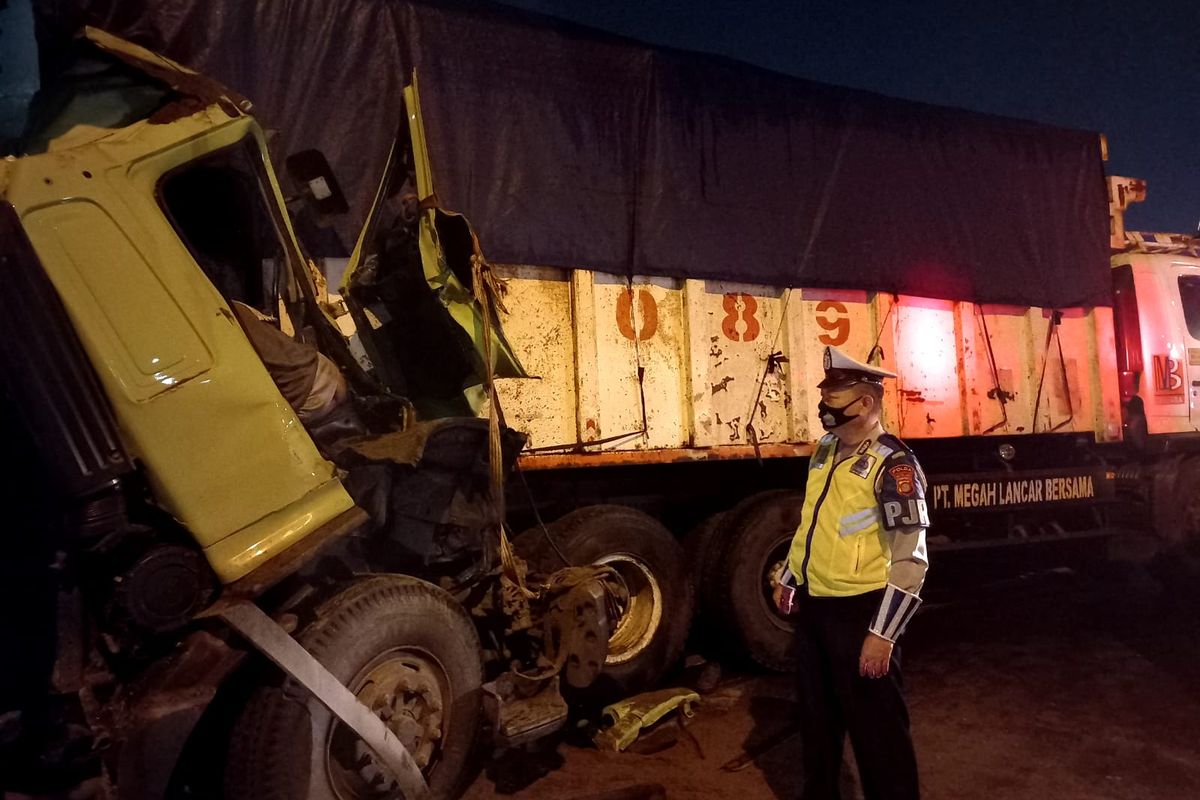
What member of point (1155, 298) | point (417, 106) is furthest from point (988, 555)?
point (417, 106)

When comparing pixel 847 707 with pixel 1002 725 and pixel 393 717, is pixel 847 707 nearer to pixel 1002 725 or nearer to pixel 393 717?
pixel 393 717

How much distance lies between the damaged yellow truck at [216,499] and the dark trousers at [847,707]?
97cm

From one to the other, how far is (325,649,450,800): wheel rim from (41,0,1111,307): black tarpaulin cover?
201cm

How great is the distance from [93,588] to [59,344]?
740 millimetres

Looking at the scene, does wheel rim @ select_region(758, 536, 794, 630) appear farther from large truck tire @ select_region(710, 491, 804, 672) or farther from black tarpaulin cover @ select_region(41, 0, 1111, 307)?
black tarpaulin cover @ select_region(41, 0, 1111, 307)

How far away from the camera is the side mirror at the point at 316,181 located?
138 inches

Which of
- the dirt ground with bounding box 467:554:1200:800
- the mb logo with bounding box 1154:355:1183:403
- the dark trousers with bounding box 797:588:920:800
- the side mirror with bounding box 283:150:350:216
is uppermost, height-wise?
the side mirror with bounding box 283:150:350:216

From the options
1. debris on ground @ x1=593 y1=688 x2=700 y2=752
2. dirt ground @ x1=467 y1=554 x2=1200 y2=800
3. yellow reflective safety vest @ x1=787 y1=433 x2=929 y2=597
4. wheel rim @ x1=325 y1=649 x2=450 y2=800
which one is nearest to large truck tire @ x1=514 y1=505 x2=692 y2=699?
debris on ground @ x1=593 y1=688 x2=700 y2=752

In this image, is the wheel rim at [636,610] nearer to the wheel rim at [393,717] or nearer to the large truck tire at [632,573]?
the large truck tire at [632,573]

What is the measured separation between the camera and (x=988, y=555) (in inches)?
267

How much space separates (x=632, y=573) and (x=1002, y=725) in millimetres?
2102

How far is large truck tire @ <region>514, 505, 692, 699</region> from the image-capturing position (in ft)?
13.4

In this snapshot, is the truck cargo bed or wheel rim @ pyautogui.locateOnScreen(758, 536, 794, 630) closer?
the truck cargo bed

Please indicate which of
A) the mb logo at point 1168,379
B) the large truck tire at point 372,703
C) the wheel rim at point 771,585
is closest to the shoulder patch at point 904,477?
the large truck tire at point 372,703
